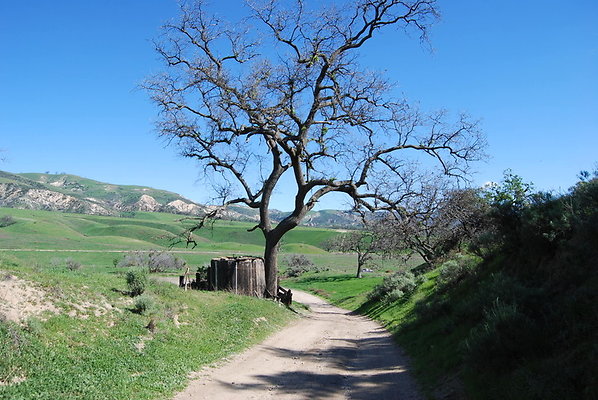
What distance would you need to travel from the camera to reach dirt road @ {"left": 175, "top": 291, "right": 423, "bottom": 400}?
883 cm

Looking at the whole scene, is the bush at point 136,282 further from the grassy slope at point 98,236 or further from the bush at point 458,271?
the grassy slope at point 98,236

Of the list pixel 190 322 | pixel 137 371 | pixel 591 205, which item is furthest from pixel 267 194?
pixel 591 205

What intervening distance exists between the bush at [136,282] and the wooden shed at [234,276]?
7738 millimetres

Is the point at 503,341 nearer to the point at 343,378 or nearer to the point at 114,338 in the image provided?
the point at 343,378

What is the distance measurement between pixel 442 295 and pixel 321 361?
6.06 meters

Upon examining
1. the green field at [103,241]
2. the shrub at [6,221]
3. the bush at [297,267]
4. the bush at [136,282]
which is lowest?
the bush at [297,267]

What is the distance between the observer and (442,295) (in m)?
15.7

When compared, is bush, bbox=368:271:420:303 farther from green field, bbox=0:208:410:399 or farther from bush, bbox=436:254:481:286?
green field, bbox=0:208:410:399

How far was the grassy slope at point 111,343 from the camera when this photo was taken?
7.57 m

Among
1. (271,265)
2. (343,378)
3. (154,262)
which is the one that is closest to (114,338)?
(343,378)

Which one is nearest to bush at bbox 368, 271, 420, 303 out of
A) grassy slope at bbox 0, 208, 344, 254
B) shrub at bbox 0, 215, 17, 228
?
grassy slope at bbox 0, 208, 344, 254

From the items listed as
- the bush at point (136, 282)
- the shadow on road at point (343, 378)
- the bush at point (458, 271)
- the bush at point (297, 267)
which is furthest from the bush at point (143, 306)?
the bush at point (297, 267)

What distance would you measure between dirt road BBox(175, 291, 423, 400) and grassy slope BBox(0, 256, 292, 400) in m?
0.69

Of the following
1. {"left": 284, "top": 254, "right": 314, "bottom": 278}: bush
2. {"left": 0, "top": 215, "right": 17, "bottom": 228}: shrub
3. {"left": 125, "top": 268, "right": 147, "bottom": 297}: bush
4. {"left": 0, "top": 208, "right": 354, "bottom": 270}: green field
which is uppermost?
{"left": 0, "top": 215, "right": 17, "bottom": 228}: shrub
